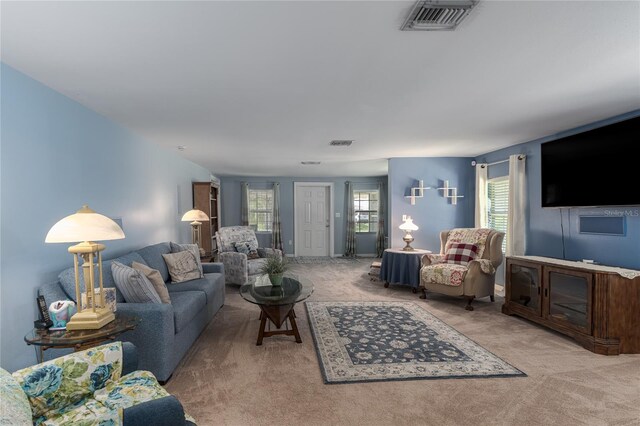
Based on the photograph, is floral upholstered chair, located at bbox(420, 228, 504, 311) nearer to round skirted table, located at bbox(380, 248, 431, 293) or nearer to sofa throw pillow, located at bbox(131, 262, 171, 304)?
round skirted table, located at bbox(380, 248, 431, 293)

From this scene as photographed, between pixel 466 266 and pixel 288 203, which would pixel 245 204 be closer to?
pixel 288 203

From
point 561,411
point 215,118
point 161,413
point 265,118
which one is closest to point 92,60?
point 215,118

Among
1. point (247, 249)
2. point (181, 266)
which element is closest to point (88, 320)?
point (181, 266)

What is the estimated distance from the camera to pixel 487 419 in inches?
79.7

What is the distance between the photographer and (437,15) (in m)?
1.59

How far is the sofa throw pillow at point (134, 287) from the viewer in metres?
2.58

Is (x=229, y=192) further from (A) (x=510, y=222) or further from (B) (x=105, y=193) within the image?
(A) (x=510, y=222)

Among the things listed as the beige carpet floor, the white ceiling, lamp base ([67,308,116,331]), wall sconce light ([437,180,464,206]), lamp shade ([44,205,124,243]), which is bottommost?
the beige carpet floor

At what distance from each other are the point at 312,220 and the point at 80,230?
7063 mm

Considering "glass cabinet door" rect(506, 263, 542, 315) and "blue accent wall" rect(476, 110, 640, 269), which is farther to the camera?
"glass cabinet door" rect(506, 263, 542, 315)

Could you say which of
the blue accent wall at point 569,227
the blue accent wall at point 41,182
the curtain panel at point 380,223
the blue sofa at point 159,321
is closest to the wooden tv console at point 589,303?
the blue accent wall at point 569,227

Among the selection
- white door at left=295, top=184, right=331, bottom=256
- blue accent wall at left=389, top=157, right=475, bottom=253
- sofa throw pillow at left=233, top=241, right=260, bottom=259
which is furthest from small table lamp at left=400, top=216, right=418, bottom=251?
white door at left=295, top=184, right=331, bottom=256

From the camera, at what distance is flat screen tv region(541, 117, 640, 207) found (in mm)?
3113

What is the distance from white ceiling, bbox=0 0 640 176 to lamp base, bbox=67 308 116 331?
5.26ft
